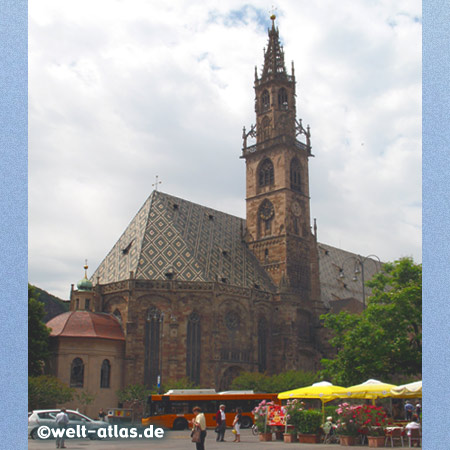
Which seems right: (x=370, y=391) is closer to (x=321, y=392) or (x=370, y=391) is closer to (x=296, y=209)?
(x=321, y=392)

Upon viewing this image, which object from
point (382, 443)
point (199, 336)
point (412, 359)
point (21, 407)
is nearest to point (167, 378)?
point (199, 336)

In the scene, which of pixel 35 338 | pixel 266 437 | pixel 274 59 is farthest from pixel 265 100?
pixel 266 437

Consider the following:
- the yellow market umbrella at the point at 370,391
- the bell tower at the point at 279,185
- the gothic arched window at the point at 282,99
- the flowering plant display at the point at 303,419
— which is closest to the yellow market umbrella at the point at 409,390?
the yellow market umbrella at the point at 370,391

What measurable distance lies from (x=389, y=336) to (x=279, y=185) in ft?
101

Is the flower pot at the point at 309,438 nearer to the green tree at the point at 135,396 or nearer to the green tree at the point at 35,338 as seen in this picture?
the green tree at the point at 135,396

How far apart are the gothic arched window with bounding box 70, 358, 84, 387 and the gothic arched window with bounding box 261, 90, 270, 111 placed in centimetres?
3181

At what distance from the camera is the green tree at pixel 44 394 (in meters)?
34.8

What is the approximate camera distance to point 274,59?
6378cm

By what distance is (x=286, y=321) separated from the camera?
5181cm

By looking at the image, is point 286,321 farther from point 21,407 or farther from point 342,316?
point 21,407

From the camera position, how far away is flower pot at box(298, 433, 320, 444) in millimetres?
21344

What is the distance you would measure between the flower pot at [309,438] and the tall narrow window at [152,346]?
23906 millimetres

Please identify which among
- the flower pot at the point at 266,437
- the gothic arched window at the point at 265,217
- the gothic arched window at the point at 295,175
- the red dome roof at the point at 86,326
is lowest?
the flower pot at the point at 266,437

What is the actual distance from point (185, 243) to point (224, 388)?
1200 cm
